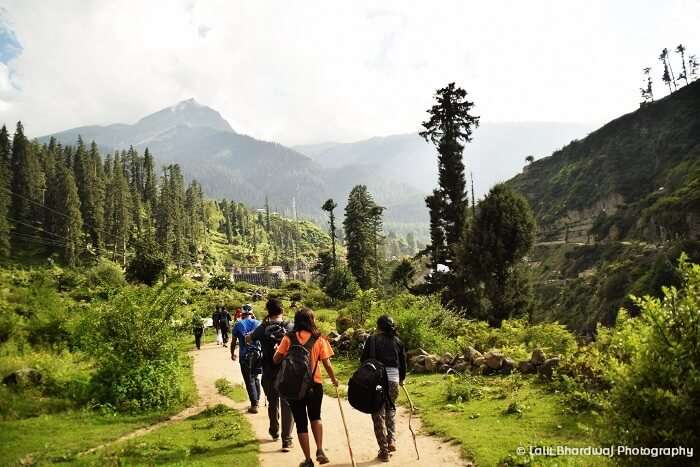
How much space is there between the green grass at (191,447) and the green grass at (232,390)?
101 inches

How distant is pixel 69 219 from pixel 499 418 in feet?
272

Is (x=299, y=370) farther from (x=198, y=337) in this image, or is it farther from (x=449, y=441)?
(x=198, y=337)

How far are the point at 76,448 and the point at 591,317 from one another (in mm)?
51872

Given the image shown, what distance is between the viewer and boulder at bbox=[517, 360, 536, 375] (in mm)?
11723

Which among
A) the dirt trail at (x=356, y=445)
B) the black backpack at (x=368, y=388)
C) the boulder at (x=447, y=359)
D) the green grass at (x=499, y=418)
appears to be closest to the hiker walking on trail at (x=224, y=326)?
the dirt trail at (x=356, y=445)

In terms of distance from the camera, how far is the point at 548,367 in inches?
432

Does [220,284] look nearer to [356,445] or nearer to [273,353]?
[273,353]

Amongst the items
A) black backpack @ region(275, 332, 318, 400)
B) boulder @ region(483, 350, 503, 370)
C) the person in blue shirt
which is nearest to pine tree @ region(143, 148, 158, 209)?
the person in blue shirt

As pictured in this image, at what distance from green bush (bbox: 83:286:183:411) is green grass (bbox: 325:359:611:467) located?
5.85 m

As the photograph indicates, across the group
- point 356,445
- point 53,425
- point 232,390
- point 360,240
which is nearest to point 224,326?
point 232,390

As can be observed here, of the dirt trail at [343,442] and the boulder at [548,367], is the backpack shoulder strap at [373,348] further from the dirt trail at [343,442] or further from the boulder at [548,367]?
A: the boulder at [548,367]

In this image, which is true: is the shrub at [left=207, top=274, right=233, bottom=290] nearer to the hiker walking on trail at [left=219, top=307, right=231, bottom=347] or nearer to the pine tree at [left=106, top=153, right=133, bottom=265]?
the pine tree at [left=106, top=153, right=133, bottom=265]

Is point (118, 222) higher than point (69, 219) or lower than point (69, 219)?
higher

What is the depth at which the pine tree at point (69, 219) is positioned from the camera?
74.5 meters
